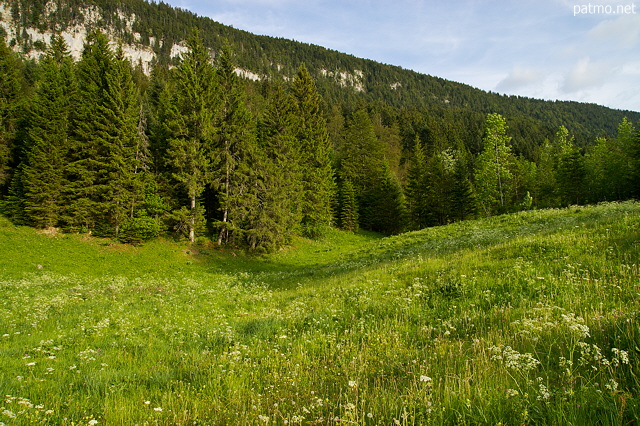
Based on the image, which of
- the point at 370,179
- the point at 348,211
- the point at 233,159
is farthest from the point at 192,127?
the point at 370,179

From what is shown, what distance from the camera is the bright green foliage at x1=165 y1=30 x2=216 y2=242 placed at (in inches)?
1203

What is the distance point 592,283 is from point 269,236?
87.7 ft

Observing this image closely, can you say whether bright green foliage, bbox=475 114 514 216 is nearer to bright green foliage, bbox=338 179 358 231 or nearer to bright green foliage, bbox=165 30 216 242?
bright green foliage, bbox=338 179 358 231

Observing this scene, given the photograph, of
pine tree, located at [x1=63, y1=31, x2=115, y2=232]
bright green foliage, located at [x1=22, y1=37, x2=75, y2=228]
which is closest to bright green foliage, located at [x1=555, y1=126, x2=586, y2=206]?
pine tree, located at [x1=63, y1=31, x2=115, y2=232]

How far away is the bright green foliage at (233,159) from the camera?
31266mm

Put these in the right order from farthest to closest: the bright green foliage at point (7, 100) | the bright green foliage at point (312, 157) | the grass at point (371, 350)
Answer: the bright green foliage at point (312, 157) → the bright green foliage at point (7, 100) → the grass at point (371, 350)

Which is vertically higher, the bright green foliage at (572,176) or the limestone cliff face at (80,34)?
the limestone cliff face at (80,34)

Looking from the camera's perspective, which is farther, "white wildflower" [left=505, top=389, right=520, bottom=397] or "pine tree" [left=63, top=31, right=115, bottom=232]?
"pine tree" [left=63, top=31, right=115, bottom=232]

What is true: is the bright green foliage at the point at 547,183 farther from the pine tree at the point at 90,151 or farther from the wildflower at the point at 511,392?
the pine tree at the point at 90,151

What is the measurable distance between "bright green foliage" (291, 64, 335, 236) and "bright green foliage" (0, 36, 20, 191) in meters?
34.9

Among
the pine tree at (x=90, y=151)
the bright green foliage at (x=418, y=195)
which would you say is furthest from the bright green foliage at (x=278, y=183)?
the bright green foliage at (x=418, y=195)

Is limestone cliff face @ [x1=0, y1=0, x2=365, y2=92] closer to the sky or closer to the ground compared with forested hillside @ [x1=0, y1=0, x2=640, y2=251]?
closer to the sky

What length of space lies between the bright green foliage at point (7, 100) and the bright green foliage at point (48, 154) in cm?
517

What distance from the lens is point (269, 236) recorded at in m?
30.6
